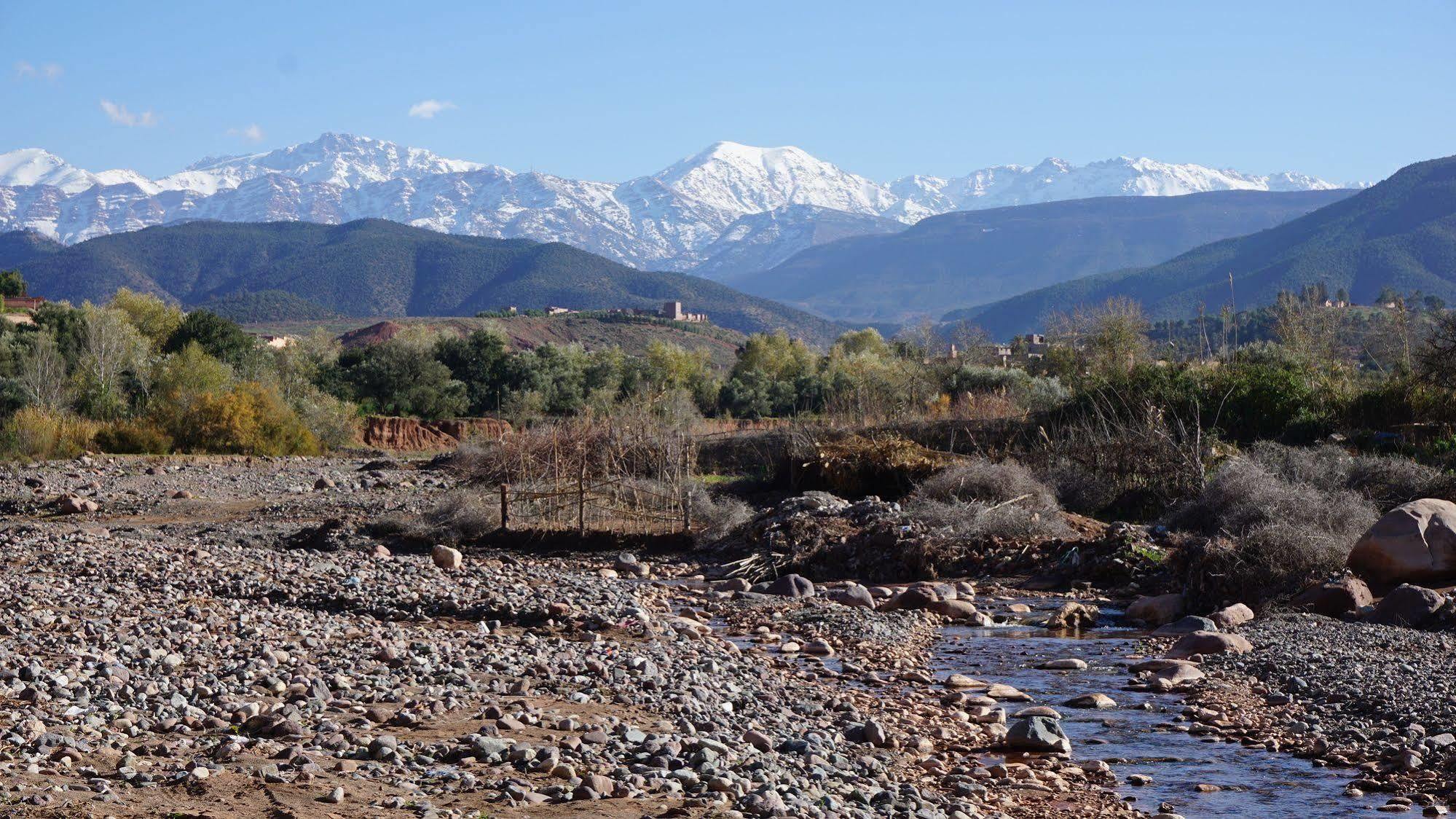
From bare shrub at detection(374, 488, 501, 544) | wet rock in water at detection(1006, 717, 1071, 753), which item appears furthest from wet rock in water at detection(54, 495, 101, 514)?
wet rock in water at detection(1006, 717, 1071, 753)

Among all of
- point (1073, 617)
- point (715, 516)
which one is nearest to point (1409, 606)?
point (1073, 617)

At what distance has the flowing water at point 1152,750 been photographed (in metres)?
7.88

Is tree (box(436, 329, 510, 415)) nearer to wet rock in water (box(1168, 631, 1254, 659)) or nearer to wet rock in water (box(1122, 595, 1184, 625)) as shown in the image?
wet rock in water (box(1122, 595, 1184, 625))

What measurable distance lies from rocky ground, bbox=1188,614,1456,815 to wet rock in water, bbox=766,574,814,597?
18.7 feet

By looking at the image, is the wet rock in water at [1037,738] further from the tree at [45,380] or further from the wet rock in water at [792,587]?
the tree at [45,380]

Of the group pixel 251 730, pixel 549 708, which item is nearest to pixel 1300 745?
pixel 549 708

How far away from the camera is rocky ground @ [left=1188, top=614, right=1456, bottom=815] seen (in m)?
8.36

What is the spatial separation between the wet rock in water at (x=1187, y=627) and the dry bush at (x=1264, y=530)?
1.33 m

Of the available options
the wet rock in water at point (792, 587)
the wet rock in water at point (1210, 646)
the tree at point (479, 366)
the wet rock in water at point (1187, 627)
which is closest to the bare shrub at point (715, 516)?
the wet rock in water at point (792, 587)

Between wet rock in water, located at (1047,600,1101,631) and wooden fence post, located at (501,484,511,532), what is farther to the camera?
wooden fence post, located at (501,484,511,532)

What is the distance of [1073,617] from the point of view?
15.1 m

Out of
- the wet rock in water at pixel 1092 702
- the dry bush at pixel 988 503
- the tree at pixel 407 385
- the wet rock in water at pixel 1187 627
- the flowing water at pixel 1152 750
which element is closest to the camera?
the flowing water at pixel 1152 750

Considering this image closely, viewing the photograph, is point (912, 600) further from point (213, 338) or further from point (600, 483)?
point (213, 338)

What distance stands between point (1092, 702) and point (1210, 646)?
2502 millimetres
